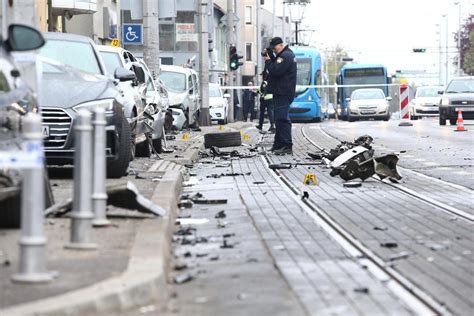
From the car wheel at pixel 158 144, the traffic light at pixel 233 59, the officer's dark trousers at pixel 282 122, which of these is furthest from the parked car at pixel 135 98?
the traffic light at pixel 233 59

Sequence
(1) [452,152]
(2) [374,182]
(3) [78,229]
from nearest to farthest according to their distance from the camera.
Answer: (3) [78,229] → (2) [374,182] → (1) [452,152]

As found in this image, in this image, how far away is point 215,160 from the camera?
2077 centimetres

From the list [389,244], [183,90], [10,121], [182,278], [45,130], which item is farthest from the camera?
[183,90]

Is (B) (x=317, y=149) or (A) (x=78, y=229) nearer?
(A) (x=78, y=229)

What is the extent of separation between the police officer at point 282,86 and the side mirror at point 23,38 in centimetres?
1325

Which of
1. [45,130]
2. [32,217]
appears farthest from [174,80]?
[32,217]

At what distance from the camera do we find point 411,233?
9898mm

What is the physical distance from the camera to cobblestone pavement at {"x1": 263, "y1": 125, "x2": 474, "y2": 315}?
7.53 meters

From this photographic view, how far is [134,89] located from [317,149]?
633 centimetres

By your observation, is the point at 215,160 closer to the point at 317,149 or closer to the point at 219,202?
the point at 317,149

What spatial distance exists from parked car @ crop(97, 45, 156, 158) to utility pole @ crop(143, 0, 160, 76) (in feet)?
25.1

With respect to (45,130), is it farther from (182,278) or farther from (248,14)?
(248,14)

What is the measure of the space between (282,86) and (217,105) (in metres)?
29.0

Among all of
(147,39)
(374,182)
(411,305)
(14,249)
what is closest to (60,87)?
(374,182)
